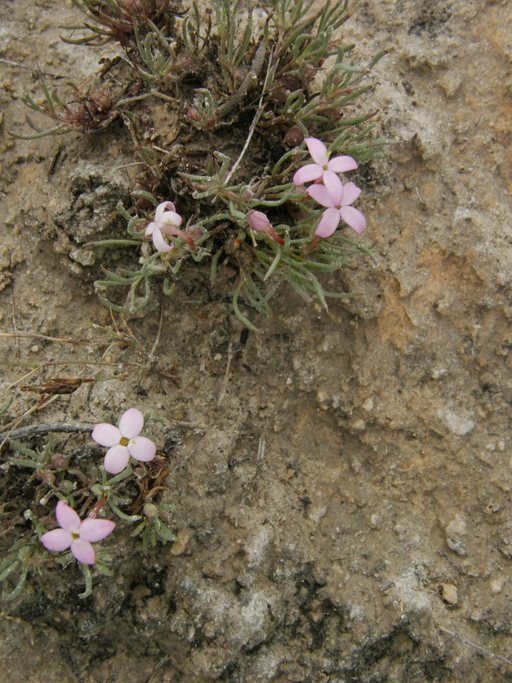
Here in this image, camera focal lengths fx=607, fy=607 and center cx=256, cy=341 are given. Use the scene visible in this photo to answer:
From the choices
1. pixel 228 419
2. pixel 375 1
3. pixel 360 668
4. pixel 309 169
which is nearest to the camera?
pixel 309 169

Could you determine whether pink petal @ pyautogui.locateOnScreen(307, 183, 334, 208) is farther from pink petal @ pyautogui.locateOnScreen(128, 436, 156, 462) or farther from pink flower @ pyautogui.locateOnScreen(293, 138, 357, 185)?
pink petal @ pyautogui.locateOnScreen(128, 436, 156, 462)

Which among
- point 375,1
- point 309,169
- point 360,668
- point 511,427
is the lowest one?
point 360,668

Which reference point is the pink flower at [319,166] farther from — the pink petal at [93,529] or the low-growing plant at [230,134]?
the pink petal at [93,529]

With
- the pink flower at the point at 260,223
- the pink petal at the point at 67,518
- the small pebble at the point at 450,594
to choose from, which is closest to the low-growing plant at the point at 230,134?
the pink flower at the point at 260,223

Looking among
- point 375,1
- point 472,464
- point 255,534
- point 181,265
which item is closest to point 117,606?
point 255,534

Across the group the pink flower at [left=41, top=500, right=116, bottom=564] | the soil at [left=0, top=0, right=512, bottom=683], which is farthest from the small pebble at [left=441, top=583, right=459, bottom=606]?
the pink flower at [left=41, top=500, right=116, bottom=564]

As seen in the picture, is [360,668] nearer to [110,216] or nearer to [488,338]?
[488,338]

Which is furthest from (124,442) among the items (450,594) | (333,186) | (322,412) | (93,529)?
(450,594)
